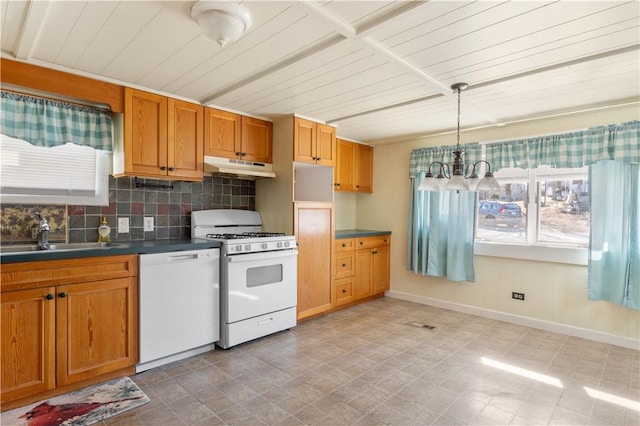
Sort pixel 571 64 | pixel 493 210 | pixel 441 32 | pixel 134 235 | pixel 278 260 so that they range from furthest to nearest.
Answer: pixel 493 210 < pixel 278 260 < pixel 134 235 < pixel 571 64 < pixel 441 32

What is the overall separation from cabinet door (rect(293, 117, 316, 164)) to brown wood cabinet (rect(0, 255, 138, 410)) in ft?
6.07

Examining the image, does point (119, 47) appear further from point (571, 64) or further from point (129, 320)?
point (571, 64)

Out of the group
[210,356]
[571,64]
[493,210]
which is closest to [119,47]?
[210,356]

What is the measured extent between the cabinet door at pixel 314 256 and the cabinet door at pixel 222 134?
86cm

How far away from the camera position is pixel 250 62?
2.30m

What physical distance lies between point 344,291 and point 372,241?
0.80m

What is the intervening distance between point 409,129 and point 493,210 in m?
1.36

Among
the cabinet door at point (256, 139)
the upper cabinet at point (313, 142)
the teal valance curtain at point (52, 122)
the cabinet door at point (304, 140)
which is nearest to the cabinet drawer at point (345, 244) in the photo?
the upper cabinet at point (313, 142)

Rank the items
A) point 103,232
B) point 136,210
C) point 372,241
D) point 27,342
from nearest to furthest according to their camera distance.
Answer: point 27,342 → point 103,232 → point 136,210 → point 372,241

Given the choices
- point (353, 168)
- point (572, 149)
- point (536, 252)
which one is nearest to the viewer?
point (572, 149)

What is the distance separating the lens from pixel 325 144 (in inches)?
154

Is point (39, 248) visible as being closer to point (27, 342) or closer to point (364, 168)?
point (27, 342)

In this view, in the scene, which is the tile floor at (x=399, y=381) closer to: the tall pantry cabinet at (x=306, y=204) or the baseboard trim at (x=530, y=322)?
the baseboard trim at (x=530, y=322)

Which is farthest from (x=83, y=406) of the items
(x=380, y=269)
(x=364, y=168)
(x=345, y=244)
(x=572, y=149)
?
(x=572, y=149)
